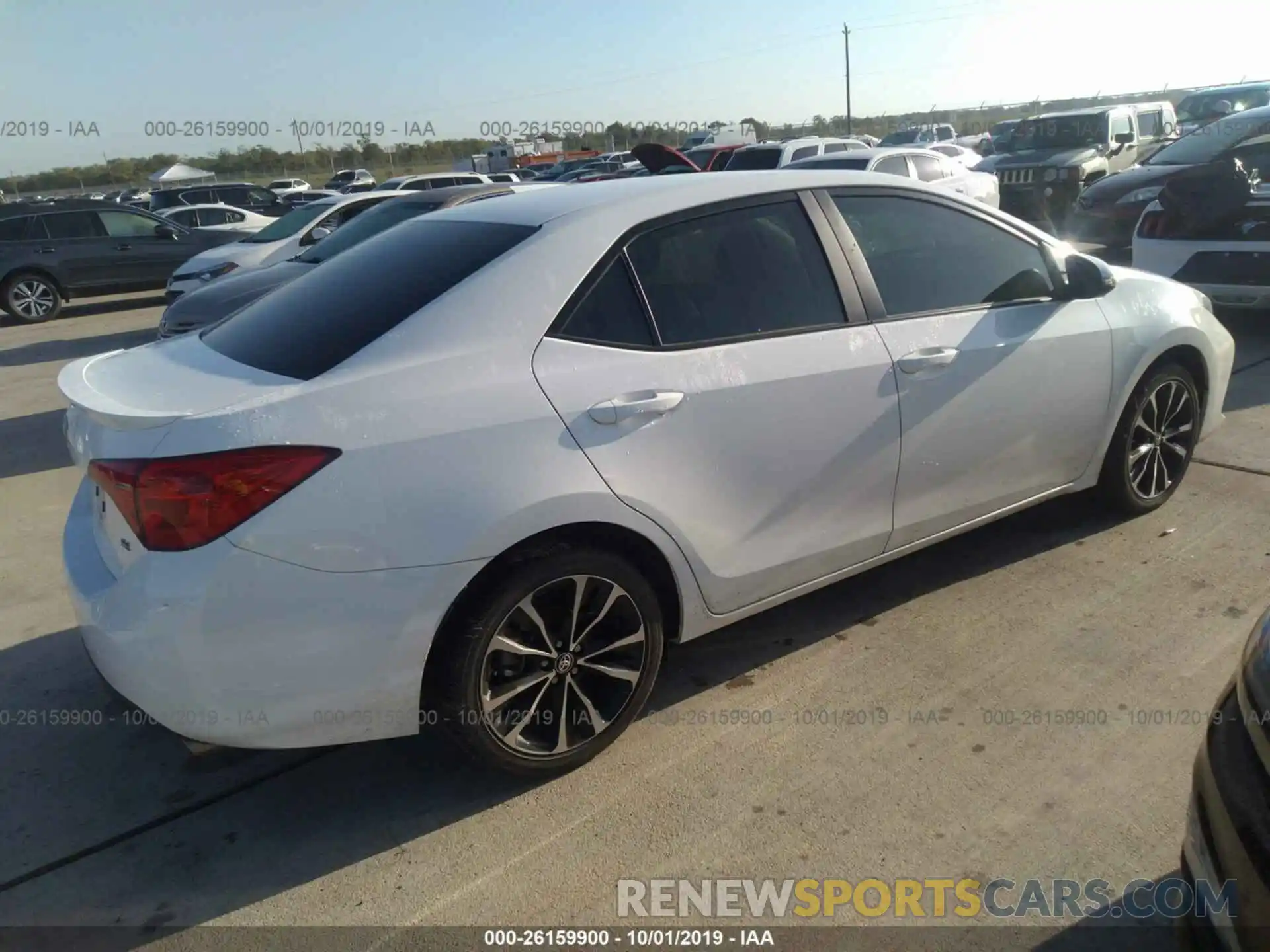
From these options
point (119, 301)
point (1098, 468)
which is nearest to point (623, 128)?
point (119, 301)

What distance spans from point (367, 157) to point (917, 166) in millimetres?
49706

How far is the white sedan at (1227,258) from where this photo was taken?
6.91 meters

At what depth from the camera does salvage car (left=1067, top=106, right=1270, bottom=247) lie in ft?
35.1

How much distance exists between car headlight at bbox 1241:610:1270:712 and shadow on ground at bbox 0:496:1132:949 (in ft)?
5.82

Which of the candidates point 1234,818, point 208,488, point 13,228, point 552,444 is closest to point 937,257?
point 552,444

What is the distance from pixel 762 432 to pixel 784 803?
3.58 ft

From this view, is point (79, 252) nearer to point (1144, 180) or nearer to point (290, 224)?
point (290, 224)

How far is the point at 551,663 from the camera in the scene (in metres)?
2.81

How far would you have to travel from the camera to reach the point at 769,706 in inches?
128

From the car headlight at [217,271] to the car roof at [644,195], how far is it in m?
8.22

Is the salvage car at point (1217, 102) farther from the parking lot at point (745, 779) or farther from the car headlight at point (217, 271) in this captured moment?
the parking lot at point (745, 779)

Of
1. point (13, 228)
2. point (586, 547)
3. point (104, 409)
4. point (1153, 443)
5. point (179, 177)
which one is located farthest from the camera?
point (179, 177)

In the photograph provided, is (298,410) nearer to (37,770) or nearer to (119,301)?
(37,770)

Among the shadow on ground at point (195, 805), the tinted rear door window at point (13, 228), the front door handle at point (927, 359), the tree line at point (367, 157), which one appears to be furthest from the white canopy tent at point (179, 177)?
the front door handle at point (927, 359)
